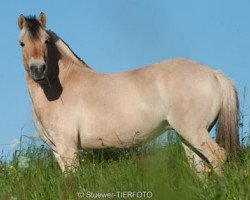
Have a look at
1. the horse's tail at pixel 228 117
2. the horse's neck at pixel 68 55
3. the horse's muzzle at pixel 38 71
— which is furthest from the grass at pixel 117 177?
the horse's neck at pixel 68 55

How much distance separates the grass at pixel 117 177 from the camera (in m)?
4.11

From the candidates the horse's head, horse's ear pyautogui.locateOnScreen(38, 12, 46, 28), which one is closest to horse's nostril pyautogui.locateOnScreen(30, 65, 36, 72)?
the horse's head

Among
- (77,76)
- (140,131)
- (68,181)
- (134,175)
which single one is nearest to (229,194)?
(134,175)

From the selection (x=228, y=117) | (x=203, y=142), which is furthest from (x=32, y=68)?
(x=228, y=117)

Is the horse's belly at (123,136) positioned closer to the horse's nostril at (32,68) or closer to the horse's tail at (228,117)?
the horse's tail at (228,117)

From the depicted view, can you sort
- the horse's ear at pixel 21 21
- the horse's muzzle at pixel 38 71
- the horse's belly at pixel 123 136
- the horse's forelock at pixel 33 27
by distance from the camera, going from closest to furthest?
the horse's muzzle at pixel 38 71, the horse's belly at pixel 123 136, the horse's forelock at pixel 33 27, the horse's ear at pixel 21 21

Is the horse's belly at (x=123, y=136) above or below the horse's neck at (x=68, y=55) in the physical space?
below

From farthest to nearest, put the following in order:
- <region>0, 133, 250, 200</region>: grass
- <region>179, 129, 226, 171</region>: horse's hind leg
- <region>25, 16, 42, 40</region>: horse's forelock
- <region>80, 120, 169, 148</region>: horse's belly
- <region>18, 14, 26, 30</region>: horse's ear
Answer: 1. <region>18, 14, 26, 30</region>: horse's ear
2. <region>25, 16, 42, 40</region>: horse's forelock
3. <region>80, 120, 169, 148</region>: horse's belly
4. <region>179, 129, 226, 171</region>: horse's hind leg
5. <region>0, 133, 250, 200</region>: grass

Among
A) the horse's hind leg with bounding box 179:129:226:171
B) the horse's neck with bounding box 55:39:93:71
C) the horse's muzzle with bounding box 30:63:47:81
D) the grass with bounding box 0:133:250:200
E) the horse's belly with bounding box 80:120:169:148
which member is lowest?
the grass with bounding box 0:133:250:200

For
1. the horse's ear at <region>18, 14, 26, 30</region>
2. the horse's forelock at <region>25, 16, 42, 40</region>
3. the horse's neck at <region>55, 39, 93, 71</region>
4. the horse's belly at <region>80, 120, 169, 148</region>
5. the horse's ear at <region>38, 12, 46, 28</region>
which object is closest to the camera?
the horse's belly at <region>80, 120, 169, 148</region>

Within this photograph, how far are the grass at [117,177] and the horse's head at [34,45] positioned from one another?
4.54 feet

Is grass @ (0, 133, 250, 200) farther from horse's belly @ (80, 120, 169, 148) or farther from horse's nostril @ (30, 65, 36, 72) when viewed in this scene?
horse's nostril @ (30, 65, 36, 72)

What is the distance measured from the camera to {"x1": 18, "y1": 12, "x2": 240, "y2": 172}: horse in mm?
6664

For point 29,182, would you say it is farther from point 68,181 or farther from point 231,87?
point 231,87
